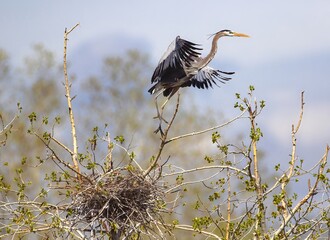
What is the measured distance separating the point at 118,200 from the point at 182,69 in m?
4.23

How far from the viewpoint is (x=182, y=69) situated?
11.6 meters

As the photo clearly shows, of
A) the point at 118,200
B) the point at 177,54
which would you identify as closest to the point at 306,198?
the point at 118,200

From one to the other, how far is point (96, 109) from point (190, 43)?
11.1 metres

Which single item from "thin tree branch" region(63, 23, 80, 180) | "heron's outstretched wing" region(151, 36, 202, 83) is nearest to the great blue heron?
"heron's outstretched wing" region(151, 36, 202, 83)

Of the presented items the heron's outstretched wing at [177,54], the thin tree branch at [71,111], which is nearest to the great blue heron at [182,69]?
the heron's outstretched wing at [177,54]

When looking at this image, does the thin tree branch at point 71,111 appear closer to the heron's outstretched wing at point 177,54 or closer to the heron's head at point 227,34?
the heron's outstretched wing at point 177,54

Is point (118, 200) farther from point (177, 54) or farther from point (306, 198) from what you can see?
point (177, 54)

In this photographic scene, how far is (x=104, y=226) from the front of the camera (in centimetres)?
786

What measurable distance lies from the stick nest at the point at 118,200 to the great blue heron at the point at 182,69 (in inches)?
134

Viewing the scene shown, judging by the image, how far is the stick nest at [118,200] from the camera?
7613 mm

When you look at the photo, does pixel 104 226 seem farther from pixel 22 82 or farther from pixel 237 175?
pixel 22 82

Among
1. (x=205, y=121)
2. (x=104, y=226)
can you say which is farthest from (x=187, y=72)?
(x=205, y=121)

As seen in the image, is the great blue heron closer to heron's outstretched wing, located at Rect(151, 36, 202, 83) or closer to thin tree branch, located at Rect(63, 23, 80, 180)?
heron's outstretched wing, located at Rect(151, 36, 202, 83)

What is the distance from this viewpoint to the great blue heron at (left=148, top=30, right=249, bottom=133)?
11.1 m
